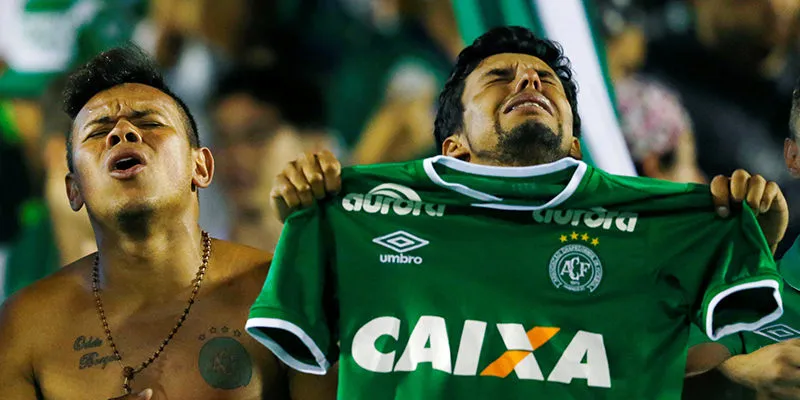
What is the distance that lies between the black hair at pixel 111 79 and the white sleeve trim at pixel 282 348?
22.7 inches

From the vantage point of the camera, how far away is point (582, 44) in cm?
401

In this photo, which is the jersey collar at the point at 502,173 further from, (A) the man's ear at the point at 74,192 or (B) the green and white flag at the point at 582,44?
(B) the green and white flag at the point at 582,44

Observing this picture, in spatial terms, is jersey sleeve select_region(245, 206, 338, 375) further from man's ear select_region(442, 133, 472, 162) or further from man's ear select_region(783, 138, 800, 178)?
man's ear select_region(783, 138, 800, 178)

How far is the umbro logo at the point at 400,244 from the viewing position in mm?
2268

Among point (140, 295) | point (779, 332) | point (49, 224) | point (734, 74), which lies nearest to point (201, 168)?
point (140, 295)

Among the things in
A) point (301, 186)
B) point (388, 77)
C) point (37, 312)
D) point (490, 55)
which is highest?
point (388, 77)

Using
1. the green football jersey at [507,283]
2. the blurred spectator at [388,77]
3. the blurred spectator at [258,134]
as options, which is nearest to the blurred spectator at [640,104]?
the blurred spectator at [388,77]

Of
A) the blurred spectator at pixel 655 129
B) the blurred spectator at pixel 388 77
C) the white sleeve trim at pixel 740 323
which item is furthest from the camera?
the blurred spectator at pixel 388 77

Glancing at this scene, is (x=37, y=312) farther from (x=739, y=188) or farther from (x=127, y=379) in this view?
(x=739, y=188)

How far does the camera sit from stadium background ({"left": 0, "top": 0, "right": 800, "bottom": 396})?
13.0 ft

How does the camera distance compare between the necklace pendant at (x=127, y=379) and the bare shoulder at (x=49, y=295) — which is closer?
the necklace pendant at (x=127, y=379)

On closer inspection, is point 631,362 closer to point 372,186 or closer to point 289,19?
point 372,186

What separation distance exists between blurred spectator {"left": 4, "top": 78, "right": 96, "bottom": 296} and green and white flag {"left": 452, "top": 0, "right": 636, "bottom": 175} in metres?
1.55

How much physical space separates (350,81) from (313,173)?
1908 millimetres
